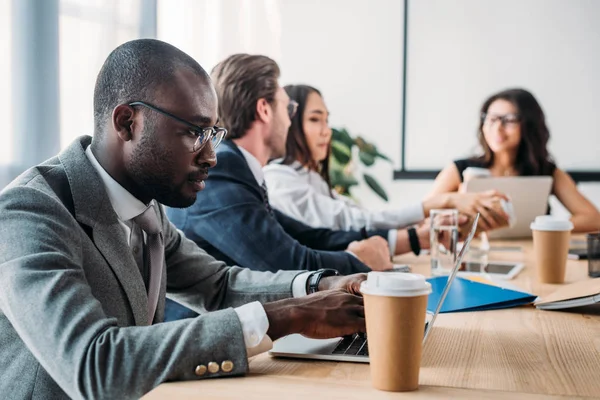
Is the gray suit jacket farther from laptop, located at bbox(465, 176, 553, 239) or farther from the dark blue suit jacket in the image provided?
laptop, located at bbox(465, 176, 553, 239)

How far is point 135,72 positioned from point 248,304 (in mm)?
471

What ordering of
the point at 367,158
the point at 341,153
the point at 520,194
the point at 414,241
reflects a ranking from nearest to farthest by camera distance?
the point at 414,241, the point at 520,194, the point at 341,153, the point at 367,158

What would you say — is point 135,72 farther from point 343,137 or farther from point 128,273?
point 343,137

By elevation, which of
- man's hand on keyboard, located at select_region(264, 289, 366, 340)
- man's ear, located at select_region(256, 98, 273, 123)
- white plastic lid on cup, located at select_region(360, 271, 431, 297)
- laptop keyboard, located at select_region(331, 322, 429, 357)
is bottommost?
laptop keyboard, located at select_region(331, 322, 429, 357)

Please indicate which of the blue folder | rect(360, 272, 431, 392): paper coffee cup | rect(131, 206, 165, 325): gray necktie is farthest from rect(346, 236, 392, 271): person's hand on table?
rect(360, 272, 431, 392): paper coffee cup

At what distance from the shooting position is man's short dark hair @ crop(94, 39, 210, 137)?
1.21 meters

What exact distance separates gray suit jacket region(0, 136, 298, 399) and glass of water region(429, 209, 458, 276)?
3.30 feet

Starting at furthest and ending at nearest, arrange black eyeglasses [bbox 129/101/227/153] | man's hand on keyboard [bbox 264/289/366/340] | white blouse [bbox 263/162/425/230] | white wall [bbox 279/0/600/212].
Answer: white wall [bbox 279/0/600/212], white blouse [bbox 263/162/425/230], black eyeglasses [bbox 129/101/227/153], man's hand on keyboard [bbox 264/289/366/340]

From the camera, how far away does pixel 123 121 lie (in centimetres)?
122

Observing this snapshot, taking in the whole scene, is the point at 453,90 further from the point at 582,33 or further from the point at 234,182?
the point at 234,182

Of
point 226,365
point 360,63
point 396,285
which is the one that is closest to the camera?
point 396,285

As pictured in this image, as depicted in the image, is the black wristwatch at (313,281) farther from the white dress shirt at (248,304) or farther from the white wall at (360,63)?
the white wall at (360,63)

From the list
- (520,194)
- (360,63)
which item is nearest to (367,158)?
(360,63)

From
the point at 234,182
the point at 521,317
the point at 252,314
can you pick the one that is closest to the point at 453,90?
the point at 234,182
